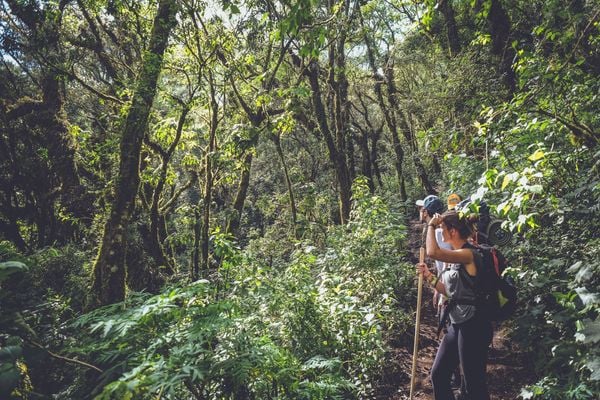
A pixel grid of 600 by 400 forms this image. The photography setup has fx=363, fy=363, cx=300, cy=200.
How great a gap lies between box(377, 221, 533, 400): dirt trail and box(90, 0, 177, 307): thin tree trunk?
4.58 meters

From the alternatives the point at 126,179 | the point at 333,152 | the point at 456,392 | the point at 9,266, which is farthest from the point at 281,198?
the point at 9,266

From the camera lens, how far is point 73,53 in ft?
25.6

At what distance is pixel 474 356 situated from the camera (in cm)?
326

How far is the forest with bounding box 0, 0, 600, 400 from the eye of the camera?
8.60ft

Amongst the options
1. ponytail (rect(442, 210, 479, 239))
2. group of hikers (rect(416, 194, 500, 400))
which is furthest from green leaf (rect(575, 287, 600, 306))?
ponytail (rect(442, 210, 479, 239))

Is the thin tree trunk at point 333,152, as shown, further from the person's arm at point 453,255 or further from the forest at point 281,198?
the person's arm at point 453,255

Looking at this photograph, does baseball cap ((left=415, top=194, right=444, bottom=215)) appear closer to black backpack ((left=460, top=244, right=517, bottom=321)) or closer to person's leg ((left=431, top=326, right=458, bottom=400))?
black backpack ((left=460, top=244, right=517, bottom=321))

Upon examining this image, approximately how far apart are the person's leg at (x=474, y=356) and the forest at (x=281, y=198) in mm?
358

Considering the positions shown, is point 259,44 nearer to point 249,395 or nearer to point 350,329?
point 350,329

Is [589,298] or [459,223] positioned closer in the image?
[589,298]

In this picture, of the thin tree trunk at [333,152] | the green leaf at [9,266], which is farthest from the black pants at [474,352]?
the thin tree trunk at [333,152]

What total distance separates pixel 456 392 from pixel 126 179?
19.4 feet

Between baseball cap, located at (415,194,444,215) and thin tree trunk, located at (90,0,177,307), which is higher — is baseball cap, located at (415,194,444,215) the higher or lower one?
the lower one

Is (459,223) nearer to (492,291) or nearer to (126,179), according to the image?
(492,291)
